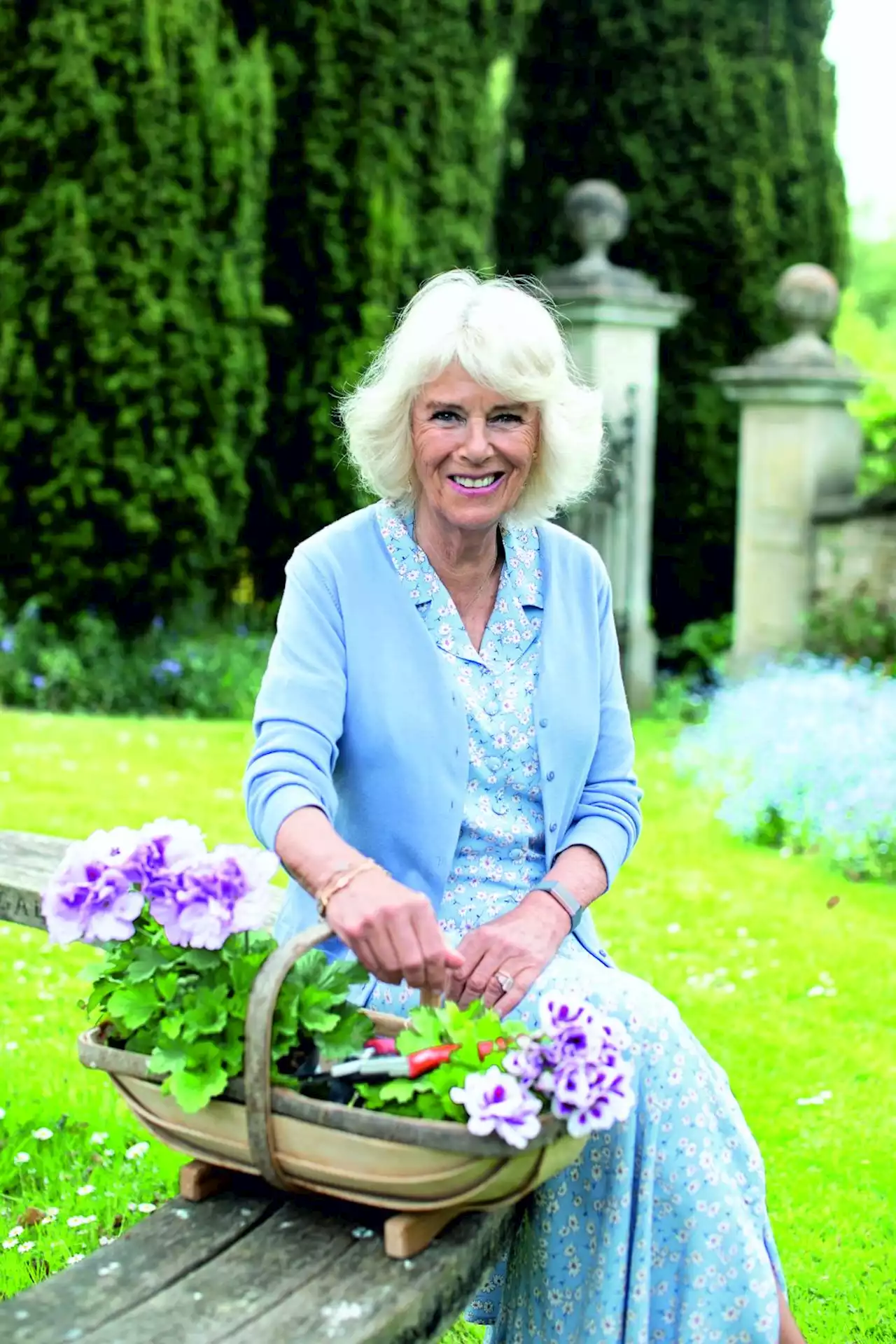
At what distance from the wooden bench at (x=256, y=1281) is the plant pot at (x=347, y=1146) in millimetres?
53

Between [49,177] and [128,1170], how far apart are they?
19.4ft

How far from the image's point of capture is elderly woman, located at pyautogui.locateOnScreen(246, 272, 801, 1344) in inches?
80.6

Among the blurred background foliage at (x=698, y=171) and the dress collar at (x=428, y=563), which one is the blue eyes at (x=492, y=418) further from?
the blurred background foliage at (x=698, y=171)

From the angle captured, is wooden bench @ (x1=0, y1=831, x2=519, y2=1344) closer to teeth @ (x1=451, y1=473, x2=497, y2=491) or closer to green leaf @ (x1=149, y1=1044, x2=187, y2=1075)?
green leaf @ (x1=149, y1=1044, x2=187, y2=1075)

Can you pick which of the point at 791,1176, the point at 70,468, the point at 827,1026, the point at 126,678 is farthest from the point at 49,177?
the point at 791,1176

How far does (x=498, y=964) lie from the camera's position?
7.06 feet

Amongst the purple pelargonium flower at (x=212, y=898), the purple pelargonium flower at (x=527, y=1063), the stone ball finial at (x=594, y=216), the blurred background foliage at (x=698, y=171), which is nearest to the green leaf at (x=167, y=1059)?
the purple pelargonium flower at (x=212, y=898)

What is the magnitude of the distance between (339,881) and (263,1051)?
11.9 inches

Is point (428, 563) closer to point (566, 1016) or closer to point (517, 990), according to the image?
point (517, 990)

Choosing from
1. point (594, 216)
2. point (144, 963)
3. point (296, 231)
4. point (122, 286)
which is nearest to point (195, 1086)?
point (144, 963)

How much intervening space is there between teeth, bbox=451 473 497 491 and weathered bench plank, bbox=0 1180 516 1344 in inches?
40.6

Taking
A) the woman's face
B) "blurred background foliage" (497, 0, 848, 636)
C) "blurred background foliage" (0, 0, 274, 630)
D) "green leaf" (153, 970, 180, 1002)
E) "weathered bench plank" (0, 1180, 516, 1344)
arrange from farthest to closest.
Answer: "blurred background foliage" (497, 0, 848, 636)
"blurred background foliage" (0, 0, 274, 630)
the woman's face
"green leaf" (153, 970, 180, 1002)
"weathered bench plank" (0, 1180, 516, 1344)

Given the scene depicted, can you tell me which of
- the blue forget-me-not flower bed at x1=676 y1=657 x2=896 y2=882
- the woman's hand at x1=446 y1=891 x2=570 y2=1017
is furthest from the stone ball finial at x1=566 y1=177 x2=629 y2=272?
the woman's hand at x1=446 y1=891 x2=570 y2=1017

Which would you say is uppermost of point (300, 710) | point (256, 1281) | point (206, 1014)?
point (300, 710)
